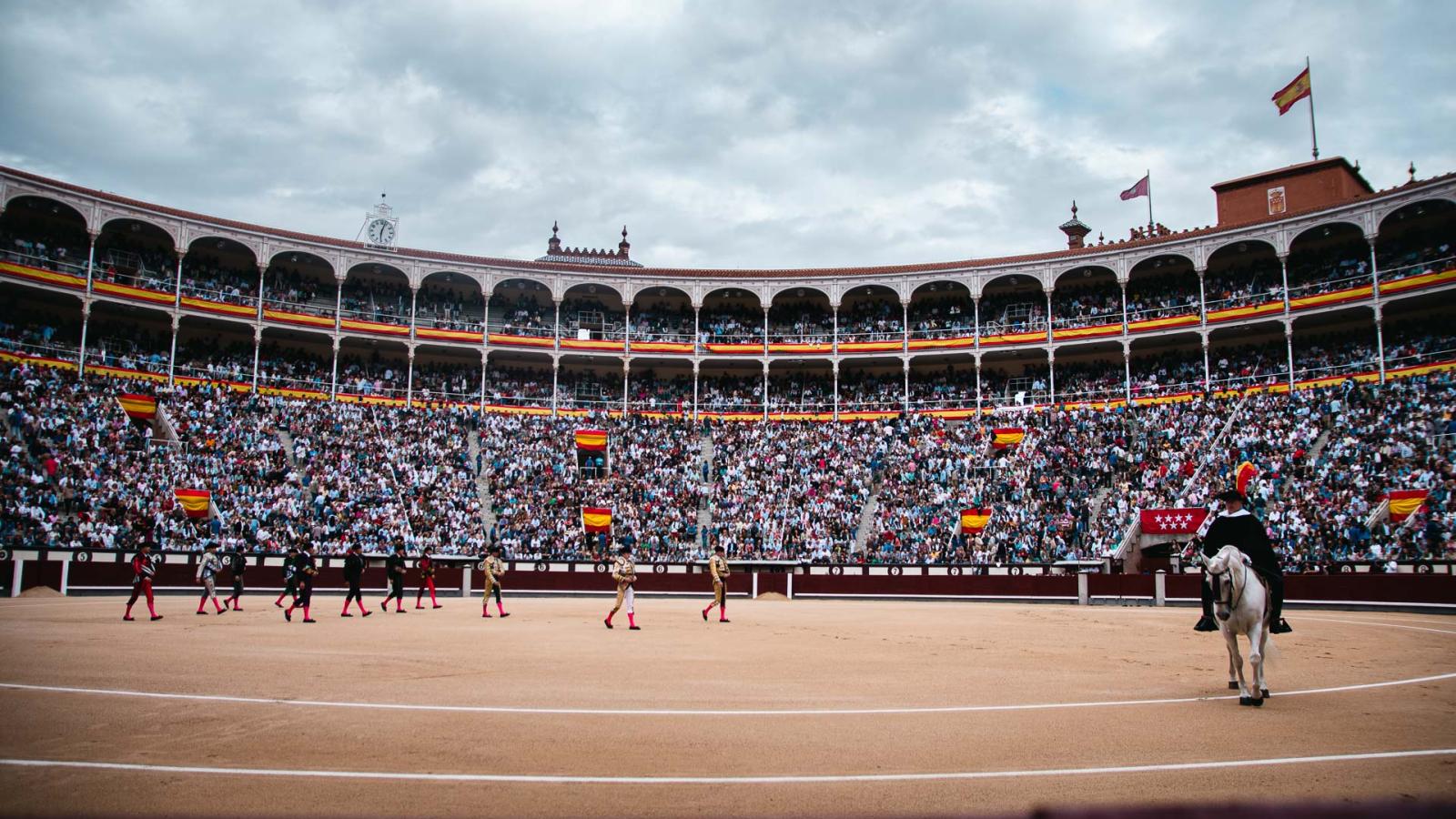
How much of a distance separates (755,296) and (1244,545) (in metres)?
48.2

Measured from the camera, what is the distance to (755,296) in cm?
5759

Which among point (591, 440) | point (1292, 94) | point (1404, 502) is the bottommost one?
point (1404, 502)

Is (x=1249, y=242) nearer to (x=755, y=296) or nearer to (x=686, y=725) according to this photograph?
(x=755, y=296)

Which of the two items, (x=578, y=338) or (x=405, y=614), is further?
(x=578, y=338)

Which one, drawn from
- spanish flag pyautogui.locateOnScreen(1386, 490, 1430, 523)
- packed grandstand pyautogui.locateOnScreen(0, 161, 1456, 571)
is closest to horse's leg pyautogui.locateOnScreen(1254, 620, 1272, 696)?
packed grandstand pyautogui.locateOnScreen(0, 161, 1456, 571)

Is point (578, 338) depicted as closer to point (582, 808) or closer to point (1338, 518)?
point (1338, 518)

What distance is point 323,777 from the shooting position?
6.22 metres

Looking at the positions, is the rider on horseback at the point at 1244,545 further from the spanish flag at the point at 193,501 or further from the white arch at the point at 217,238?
the white arch at the point at 217,238

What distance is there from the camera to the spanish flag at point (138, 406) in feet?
128

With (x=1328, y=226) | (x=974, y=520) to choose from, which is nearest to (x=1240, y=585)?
(x=974, y=520)

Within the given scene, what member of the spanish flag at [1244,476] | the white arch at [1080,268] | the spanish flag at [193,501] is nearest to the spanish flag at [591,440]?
the spanish flag at [193,501]

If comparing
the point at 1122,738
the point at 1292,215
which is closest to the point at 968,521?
the point at 1292,215

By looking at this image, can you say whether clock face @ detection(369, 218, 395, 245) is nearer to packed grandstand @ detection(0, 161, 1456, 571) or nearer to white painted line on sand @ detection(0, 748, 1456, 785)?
packed grandstand @ detection(0, 161, 1456, 571)

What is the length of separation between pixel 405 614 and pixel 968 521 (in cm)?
2334
